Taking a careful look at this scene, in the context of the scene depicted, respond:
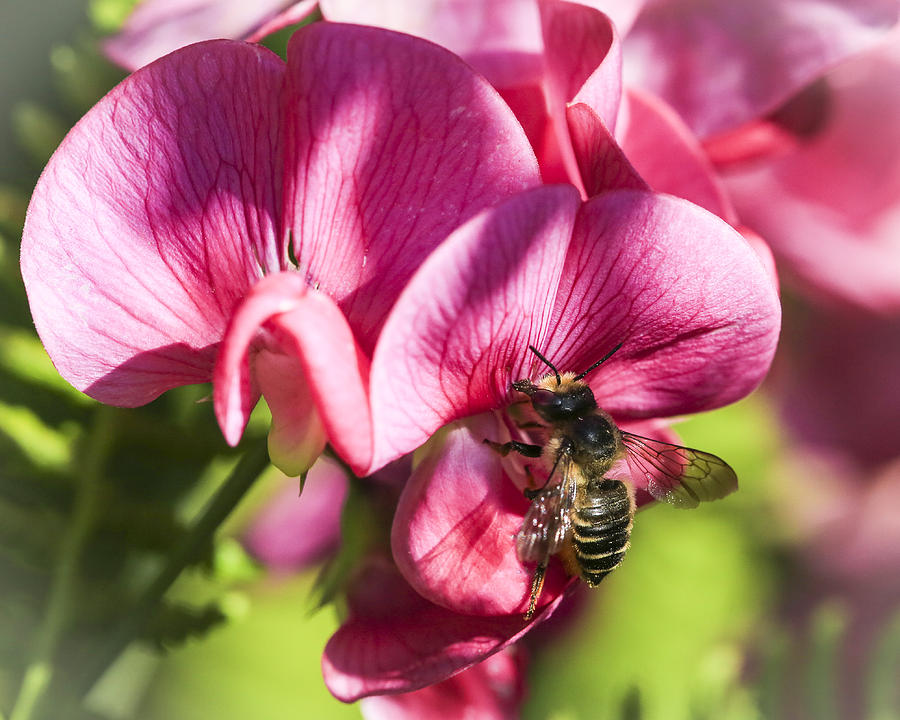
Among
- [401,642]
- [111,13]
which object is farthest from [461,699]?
[111,13]

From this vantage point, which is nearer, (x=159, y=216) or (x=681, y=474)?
(x=159, y=216)

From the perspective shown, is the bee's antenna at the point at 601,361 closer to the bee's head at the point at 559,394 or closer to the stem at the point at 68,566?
the bee's head at the point at 559,394

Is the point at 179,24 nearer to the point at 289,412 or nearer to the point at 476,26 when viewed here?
the point at 476,26

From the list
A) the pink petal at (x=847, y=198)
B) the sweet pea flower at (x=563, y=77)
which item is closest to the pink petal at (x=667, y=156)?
the sweet pea flower at (x=563, y=77)

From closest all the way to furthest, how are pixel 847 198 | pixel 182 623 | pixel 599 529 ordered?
pixel 599 529 < pixel 182 623 < pixel 847 198

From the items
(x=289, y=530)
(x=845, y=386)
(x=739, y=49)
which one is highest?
(x=739, y=49)

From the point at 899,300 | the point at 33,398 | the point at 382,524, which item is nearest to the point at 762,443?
the point at 899,300
